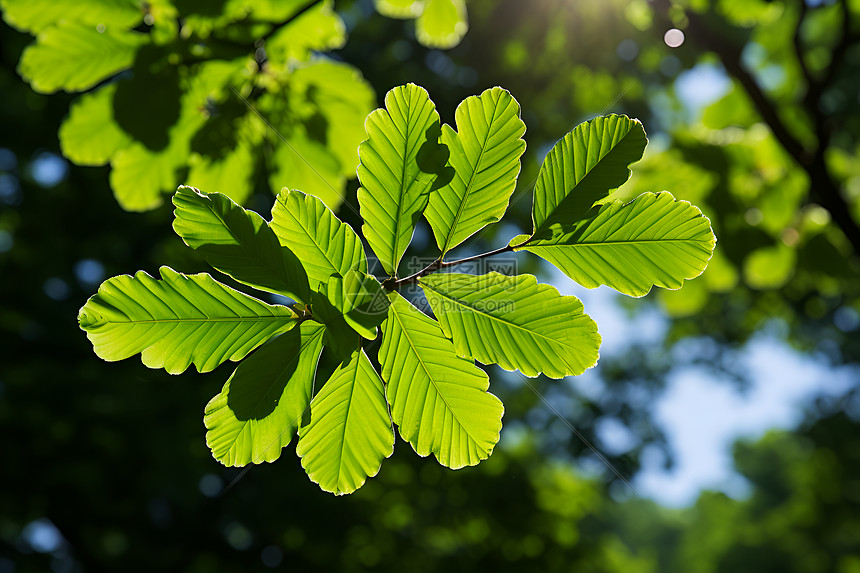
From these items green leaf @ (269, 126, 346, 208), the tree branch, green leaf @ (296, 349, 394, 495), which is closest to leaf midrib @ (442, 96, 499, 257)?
Answer: green leaf @ (296, 349, 394, 495)

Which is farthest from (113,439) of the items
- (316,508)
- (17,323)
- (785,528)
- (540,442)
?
(785,528)

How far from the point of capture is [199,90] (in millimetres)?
1387

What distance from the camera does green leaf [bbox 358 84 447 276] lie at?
80cm

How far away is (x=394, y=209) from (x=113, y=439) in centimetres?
581

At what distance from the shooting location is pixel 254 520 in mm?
6238

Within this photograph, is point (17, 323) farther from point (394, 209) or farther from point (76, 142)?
point (394, 209)

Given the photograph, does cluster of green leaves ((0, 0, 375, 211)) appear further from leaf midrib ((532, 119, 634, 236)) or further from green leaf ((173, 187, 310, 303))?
leaf midrib ((532, 119, 634, 236))

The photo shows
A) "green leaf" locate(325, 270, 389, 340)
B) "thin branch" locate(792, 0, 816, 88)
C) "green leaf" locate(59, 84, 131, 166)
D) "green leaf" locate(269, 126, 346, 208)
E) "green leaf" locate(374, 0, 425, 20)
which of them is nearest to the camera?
"green leaf" locate(325, 270, 389, 340)

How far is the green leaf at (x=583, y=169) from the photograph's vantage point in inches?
31.4

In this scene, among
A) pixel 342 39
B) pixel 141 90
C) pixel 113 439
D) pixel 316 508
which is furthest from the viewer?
pixel 316 508

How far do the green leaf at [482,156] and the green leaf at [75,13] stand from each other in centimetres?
102

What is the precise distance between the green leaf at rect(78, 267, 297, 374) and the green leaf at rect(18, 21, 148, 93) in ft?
2.85

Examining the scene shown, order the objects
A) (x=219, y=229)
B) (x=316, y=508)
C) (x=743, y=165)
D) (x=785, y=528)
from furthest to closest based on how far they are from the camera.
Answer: (x=785, y=528) → (x=316, y=508) → (x=743, y=165) → (x=219, y=229)

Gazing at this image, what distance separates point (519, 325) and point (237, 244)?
434mm
